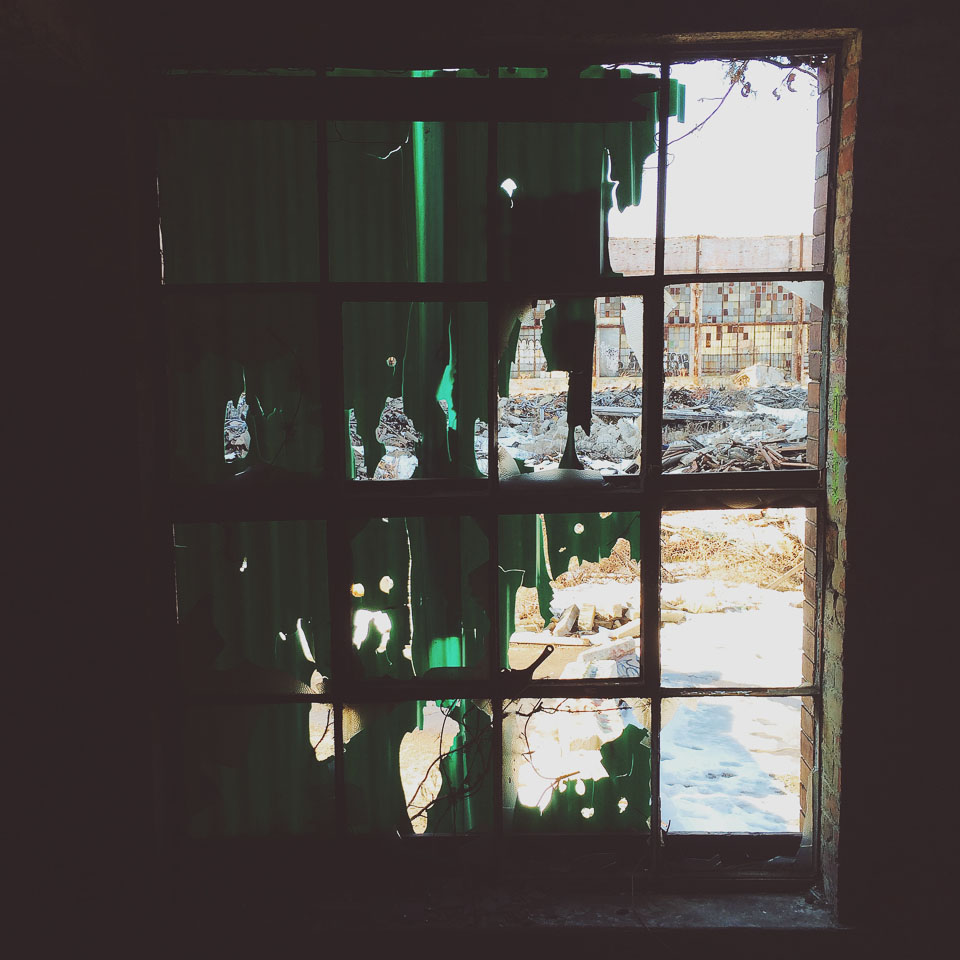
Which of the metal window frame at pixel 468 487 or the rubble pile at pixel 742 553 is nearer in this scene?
the metal window frame at pixel 468 487

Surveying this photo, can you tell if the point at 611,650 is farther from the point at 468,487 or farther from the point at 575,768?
the point at 468,487

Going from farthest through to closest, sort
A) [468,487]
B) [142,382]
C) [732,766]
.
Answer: [732,766]
[468,487]
[142,382]

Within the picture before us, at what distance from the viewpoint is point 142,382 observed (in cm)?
211

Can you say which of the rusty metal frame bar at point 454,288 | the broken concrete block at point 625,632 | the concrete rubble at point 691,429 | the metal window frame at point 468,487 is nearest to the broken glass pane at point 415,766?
the metal window frame at point 468,487

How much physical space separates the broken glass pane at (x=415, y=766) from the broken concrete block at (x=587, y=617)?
519 centimetres

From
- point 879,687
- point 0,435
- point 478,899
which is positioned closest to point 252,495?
point 0,435

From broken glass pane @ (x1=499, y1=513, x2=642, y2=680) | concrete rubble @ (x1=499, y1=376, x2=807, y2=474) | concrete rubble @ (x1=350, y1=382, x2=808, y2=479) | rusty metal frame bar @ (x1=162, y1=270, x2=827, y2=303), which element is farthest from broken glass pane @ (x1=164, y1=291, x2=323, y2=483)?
concrete rubble @ (x1=499, y1=376, x2=807, y2=474)

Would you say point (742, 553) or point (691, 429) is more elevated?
point (691, 429)

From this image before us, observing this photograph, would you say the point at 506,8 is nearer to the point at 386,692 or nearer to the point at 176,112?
the point at 176,112

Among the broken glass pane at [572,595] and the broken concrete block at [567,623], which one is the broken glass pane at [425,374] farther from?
the broken concrete block at [567,623]

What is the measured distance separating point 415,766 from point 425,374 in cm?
127

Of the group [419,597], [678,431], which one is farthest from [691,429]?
[419,597]

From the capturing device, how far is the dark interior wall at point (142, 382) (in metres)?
1.98

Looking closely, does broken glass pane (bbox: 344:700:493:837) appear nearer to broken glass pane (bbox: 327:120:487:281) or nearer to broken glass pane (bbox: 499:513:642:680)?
broken glass pane (bbox: 499:513:642:680)
